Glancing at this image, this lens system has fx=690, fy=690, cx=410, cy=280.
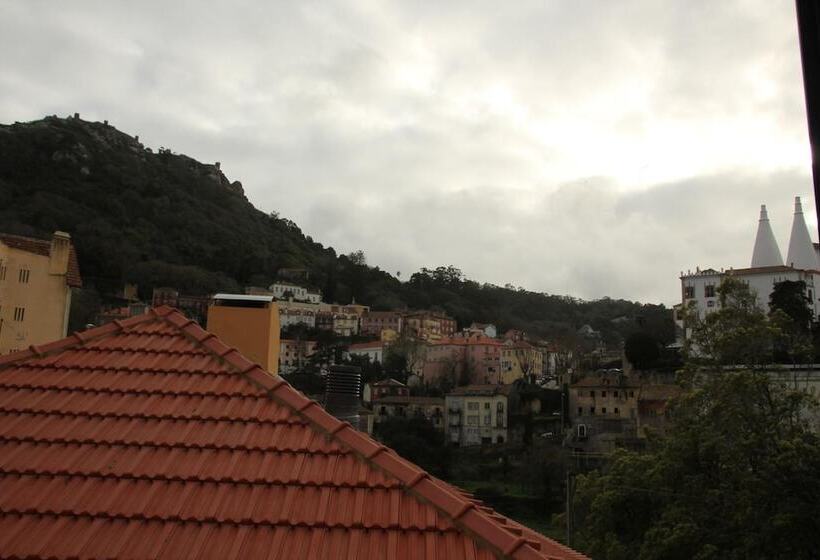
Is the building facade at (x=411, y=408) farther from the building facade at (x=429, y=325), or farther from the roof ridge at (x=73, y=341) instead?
the roof ridge at (x=73, y=341)

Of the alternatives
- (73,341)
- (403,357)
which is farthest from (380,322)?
(73,341)

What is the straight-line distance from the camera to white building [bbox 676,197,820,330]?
190ft

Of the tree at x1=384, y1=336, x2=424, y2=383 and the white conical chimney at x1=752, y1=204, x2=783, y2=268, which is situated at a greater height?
the white conical chimney at x1=752, y1=204, x2=783, y2=268

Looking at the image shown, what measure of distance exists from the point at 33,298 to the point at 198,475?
94.0 feet

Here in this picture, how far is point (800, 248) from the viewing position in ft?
212

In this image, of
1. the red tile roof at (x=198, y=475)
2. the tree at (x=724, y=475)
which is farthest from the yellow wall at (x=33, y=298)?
the red tile roof at (x=198, y=475)

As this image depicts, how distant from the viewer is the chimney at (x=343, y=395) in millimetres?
7289

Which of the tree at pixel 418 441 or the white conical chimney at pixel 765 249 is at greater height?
the white conical chimney at pixel 765 249

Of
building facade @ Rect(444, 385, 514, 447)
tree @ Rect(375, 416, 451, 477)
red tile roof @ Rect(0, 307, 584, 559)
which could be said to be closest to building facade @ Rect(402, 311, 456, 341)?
building facade @ Rect(444, 385, 514, 447)

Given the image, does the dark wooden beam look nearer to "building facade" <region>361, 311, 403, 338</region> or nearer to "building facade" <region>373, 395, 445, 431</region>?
"building facade" <region>373, 395, 445, 431</region>

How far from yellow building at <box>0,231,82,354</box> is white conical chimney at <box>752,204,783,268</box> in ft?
199

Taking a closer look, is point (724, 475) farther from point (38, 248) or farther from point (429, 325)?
point (429, 325)

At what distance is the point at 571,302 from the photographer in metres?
127

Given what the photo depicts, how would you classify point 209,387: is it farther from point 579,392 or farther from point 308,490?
point 579,392
